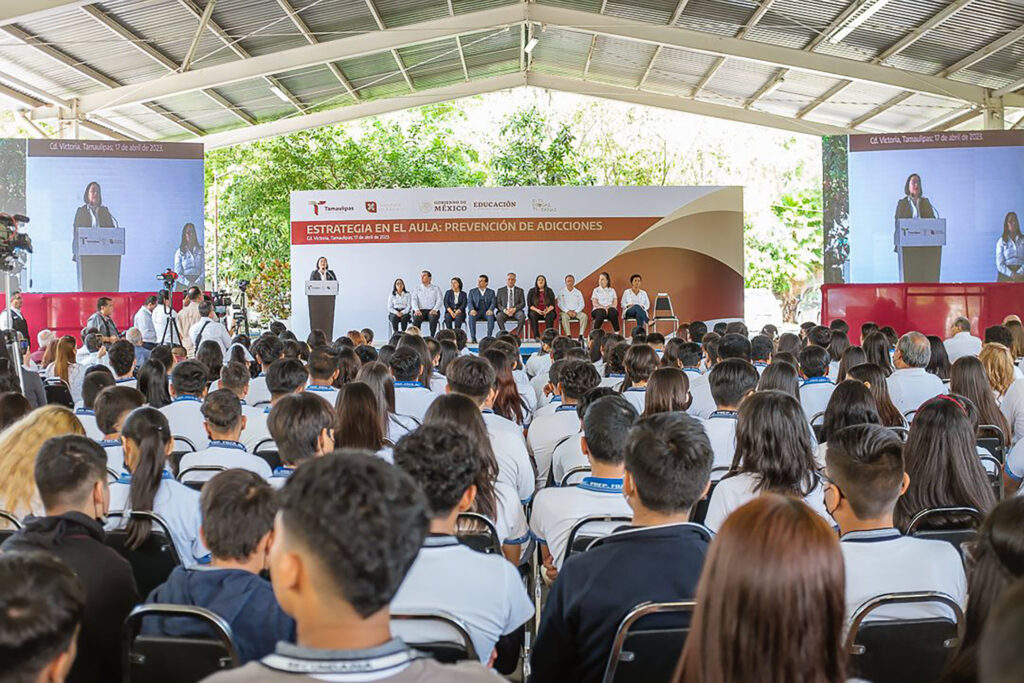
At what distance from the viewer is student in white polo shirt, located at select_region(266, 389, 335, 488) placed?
380 cm

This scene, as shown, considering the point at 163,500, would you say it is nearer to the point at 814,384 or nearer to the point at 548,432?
the point at 548,432

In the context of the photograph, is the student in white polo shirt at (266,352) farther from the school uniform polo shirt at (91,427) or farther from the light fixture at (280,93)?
the light fixture at (280,93)

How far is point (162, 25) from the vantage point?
1330 cm

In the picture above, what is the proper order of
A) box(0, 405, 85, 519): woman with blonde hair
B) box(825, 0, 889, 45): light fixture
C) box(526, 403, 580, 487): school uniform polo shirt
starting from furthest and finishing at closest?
1. box(825, 0, 889, 45): light fixture
2. box(526, 403, 580, 487): school uniform polo shirt
3. box(0, 405, 85, 519): woman with blonde hair

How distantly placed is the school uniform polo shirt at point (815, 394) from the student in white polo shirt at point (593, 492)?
308 cm

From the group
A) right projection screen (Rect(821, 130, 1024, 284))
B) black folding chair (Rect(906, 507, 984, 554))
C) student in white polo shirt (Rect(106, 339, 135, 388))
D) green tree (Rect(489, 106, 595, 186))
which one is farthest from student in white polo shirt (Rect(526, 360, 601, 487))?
green tree (Rect(489, 106, 595, 186))

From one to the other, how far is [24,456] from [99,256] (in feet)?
41.9

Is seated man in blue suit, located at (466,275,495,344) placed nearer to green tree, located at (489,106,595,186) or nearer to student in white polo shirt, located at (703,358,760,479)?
green tree, located at (489,106,595,186)

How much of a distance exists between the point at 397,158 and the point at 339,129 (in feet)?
5.23

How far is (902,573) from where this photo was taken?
7.84 ft

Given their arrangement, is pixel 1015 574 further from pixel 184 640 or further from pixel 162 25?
pixel 162 25

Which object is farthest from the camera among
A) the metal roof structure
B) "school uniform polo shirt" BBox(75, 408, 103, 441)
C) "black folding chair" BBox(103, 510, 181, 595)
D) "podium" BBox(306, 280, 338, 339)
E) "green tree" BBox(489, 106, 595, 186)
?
"green tree" BBox(489, 106, 595, 186)

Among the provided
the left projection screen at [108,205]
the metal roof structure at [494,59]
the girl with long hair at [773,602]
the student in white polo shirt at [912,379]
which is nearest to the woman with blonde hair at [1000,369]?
the student in white polo shirt at [912,379]

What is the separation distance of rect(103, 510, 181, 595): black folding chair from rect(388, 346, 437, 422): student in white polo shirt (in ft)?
9.13
